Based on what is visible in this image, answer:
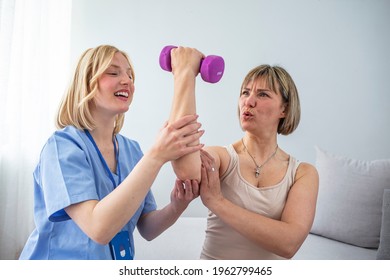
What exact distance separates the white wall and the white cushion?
0.35 feet

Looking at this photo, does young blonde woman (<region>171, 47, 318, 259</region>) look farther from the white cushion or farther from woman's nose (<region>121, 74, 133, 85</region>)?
the white cushion

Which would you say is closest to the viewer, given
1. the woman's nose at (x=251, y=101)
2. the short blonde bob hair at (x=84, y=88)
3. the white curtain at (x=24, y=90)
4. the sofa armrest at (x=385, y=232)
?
the short blonde bob hair at (x=84, y=88)

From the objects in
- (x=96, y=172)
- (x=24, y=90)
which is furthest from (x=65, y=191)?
(x=24, y=90)

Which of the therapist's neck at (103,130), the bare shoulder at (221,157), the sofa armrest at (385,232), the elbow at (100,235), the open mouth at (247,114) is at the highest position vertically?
the open mouth at (247,114)

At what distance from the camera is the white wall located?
4.61 feet

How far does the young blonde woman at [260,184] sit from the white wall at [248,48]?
0.54 meters

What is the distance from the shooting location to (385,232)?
49.1 inches

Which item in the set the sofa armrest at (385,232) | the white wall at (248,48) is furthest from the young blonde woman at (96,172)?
the sofa armrest at (385,232)

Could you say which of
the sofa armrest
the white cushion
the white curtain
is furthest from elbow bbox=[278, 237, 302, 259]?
the white curtain

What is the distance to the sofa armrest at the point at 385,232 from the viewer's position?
1.21 meters

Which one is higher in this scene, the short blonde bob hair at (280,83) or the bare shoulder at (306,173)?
the short blonde bob hair at (280,83)

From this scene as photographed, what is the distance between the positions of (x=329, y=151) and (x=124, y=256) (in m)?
1.05

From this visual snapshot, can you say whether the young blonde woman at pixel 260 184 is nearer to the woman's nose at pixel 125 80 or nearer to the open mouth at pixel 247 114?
the open mouth at pixel 247 114
